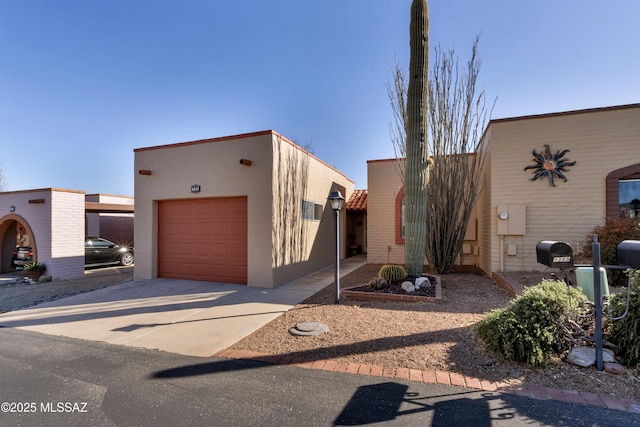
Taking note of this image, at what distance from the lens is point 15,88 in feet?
34.4

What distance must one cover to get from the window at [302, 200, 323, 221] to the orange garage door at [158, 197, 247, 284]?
2.27 metres

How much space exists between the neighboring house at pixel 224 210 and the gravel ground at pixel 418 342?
2.37m

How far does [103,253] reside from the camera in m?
12.4

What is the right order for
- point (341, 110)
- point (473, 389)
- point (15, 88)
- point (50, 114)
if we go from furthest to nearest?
point (341, 110) → point (50, 114) → point (15, 88) → point (473, 389)

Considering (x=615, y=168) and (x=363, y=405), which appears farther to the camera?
(x=615, y=168)

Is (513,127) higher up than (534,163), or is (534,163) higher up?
(513,127)

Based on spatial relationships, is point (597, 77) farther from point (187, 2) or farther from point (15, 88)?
point (15, 88)

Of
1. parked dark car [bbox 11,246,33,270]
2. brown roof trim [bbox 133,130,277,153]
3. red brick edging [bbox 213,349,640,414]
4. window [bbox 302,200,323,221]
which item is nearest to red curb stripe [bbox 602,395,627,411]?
red brick edging [bbox 213,349,640,414]

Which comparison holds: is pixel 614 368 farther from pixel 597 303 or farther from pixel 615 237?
pixel 615 237

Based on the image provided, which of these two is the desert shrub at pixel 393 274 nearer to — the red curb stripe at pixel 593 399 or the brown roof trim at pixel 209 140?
the red curb stripe at pixel 593 399

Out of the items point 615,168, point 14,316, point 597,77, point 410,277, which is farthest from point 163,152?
point 615,168

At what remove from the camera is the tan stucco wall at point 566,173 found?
24.1 feet

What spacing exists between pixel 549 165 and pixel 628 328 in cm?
567

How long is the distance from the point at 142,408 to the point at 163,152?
7.85 meters
